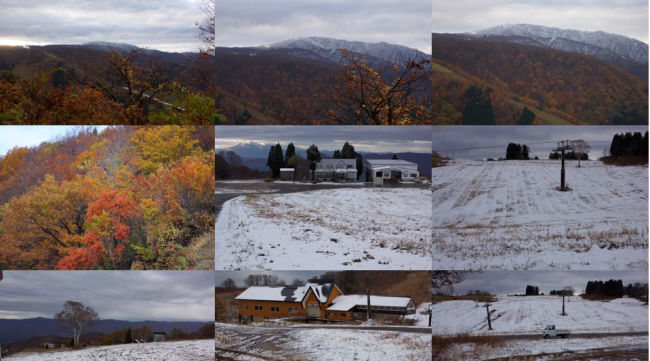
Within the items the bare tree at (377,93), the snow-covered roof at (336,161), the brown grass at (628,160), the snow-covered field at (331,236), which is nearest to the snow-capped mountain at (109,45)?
the snow-covered field at (331,236)

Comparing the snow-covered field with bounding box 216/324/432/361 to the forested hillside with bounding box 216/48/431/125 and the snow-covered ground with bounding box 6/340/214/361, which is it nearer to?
the snow-covered ground with bounding box 6/340/214/361

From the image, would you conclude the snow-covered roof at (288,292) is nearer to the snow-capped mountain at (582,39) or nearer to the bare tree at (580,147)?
the bare tree at (580,147)

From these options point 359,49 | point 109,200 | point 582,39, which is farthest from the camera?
point 582,39

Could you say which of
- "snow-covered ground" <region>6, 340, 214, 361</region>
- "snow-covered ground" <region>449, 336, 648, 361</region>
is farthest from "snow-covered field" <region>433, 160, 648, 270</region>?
"snow-covered ground" <region>6, 340, 214, 361</region>

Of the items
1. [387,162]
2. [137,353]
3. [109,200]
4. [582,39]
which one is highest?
[582,39]

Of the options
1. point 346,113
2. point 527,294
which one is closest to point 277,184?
point 346,113

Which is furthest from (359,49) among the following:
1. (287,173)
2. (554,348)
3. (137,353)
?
(137,353)

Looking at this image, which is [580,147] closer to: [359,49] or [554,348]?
[554,348]
